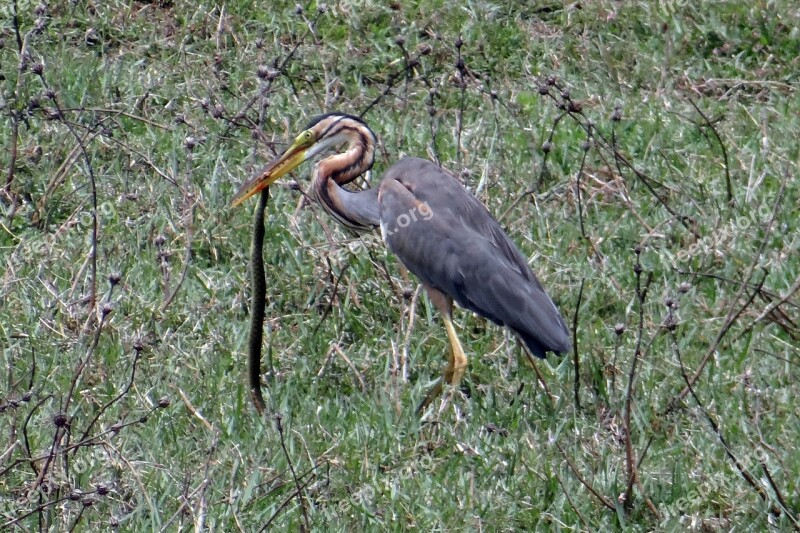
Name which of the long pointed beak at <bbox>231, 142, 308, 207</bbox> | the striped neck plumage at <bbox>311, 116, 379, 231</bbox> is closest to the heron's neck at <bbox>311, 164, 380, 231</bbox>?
the striped neck plumage at <bbox>311, 116, 379, 231</bbox>

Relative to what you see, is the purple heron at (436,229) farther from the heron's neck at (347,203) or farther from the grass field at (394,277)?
the grass field at (394,277)

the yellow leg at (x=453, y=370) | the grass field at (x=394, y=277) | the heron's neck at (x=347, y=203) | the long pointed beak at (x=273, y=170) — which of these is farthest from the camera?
the heron's neck at (x=347, y=203)

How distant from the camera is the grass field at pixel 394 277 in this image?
4.92 meters

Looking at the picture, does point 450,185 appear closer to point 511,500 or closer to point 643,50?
point 511,500

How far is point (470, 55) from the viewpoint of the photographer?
874 centimetres

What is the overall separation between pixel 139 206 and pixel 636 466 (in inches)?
129

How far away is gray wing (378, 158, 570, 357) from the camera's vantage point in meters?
5.84

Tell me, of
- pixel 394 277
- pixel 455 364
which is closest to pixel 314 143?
pixel 394 277

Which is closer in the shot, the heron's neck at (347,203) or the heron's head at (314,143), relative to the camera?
the heron's head at (314,143)

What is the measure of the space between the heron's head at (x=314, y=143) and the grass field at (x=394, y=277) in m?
0.36

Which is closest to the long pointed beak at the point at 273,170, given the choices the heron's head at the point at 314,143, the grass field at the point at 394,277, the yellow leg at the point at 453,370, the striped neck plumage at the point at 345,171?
the heron's head at the point at 314,143

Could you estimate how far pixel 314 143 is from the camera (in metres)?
6.61

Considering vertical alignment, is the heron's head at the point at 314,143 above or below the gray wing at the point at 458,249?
above

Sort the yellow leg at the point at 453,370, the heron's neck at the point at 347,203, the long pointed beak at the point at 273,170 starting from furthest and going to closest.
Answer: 1. the heron's neck at the point at 347,203
2. the long pointed beak at the point at 273,170
3. the yellow leg at the point at 453,370
